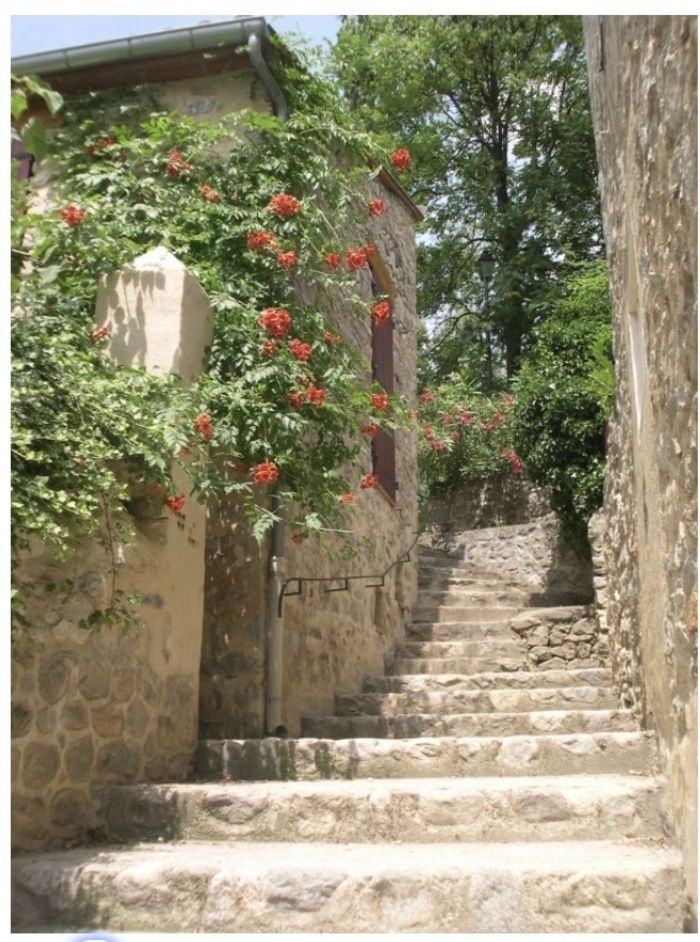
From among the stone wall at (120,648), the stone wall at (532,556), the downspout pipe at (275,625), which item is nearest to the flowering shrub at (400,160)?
the downspout pipe at (275,625)

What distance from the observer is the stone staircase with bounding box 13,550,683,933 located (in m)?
2.80

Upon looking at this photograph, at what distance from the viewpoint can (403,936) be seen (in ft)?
8.99

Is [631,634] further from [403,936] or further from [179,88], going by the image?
[179,88]

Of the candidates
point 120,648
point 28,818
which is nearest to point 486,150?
point 120,648

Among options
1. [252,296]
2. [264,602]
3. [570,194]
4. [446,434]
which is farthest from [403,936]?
[570,194]

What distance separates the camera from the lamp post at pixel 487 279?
15.2 m

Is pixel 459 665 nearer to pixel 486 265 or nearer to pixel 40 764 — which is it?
pixel 40 764

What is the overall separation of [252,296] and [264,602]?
168 centimetres

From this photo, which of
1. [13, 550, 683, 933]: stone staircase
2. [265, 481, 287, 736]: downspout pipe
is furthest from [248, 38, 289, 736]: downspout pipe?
[13, 550, 683, 933]: stone staircase

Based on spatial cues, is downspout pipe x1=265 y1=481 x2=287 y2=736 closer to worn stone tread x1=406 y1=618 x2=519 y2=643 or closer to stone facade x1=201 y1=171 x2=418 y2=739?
stone facade x1=201 y1=171 x2=418 y2=739

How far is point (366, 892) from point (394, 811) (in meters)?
0.73

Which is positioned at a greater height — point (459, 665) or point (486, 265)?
point (486, 265)

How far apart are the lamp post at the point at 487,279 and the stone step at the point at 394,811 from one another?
12142 mm

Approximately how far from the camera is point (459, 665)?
280 inches
